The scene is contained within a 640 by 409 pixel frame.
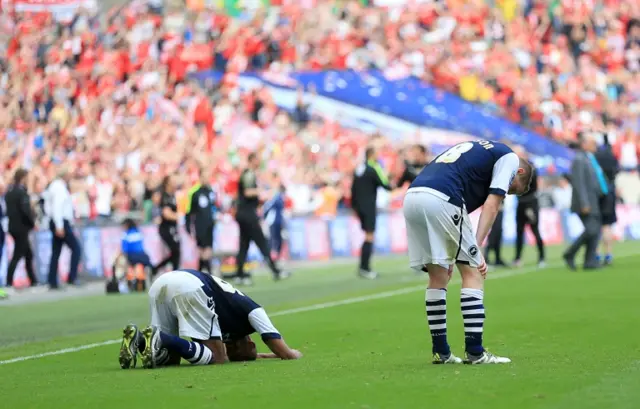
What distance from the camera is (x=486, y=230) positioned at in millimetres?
9484

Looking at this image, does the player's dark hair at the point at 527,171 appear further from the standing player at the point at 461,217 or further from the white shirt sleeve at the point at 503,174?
the white shirt sleeve at the point at 503,174

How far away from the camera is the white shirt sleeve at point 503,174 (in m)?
9.46

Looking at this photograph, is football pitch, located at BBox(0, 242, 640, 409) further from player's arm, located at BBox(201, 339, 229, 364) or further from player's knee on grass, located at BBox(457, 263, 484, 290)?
player's knee on grass, located at BBox(457, 263, 484, 290)

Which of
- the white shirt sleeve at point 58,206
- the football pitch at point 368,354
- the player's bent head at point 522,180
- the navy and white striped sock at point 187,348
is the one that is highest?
the white shirt sleeve at point 58,206

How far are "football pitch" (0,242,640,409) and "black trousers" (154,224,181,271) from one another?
312 cm

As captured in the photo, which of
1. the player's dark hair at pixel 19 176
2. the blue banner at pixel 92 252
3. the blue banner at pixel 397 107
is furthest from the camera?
the blue banner at pixel 397 107

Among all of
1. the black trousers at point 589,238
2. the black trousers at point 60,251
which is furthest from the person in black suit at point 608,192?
the black trousers at point 60,251

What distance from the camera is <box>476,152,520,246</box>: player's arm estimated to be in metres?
9.46

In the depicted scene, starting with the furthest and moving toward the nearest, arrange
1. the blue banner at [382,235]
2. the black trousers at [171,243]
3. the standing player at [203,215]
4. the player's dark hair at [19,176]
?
the blue banner at [382,235]
the black trousers at [171,243]
the standing player at [203,215]
the player's dark hair at [19,176]

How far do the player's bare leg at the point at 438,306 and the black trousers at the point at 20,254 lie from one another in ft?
48.9

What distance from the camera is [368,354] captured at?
11289 millimetres

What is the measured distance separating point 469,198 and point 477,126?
93.6 ft

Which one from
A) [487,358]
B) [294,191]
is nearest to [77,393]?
[487,358]

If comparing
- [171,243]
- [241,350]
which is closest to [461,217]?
[241,350]
